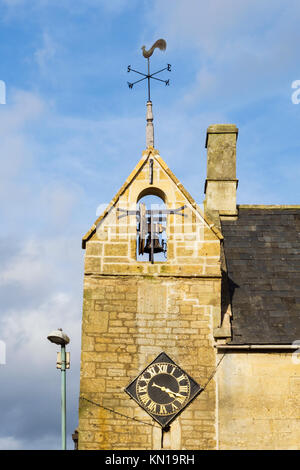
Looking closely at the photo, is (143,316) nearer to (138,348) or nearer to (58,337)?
(138,348)

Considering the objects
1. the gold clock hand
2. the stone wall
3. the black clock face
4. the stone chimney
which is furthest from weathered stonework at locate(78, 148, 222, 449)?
the stone chimney

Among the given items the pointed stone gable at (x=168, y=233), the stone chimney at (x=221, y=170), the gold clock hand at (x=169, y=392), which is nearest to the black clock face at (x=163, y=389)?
the gold clock hand at (x=169, y=392)

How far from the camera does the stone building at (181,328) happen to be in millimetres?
19125

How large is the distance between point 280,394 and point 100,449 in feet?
12.7

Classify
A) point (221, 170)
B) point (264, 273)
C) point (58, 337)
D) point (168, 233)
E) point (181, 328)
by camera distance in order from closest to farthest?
point (58, 337) < point (181, 328) < point (168, 233) < point (264, 273) < point (221, 170)

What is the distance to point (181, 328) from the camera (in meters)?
20.0

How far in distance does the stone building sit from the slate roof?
0.04 m

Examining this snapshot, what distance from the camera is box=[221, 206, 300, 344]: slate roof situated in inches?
792

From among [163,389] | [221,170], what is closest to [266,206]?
[221,170]

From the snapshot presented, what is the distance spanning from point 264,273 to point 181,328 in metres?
2.88

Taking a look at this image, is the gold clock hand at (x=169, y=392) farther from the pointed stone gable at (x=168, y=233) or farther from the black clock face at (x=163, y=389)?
the pointed stone gable at (x=168, y=233)

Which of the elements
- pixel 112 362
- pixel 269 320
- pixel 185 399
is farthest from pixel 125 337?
pixel 269 320

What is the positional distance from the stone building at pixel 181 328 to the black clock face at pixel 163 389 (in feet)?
0.14
